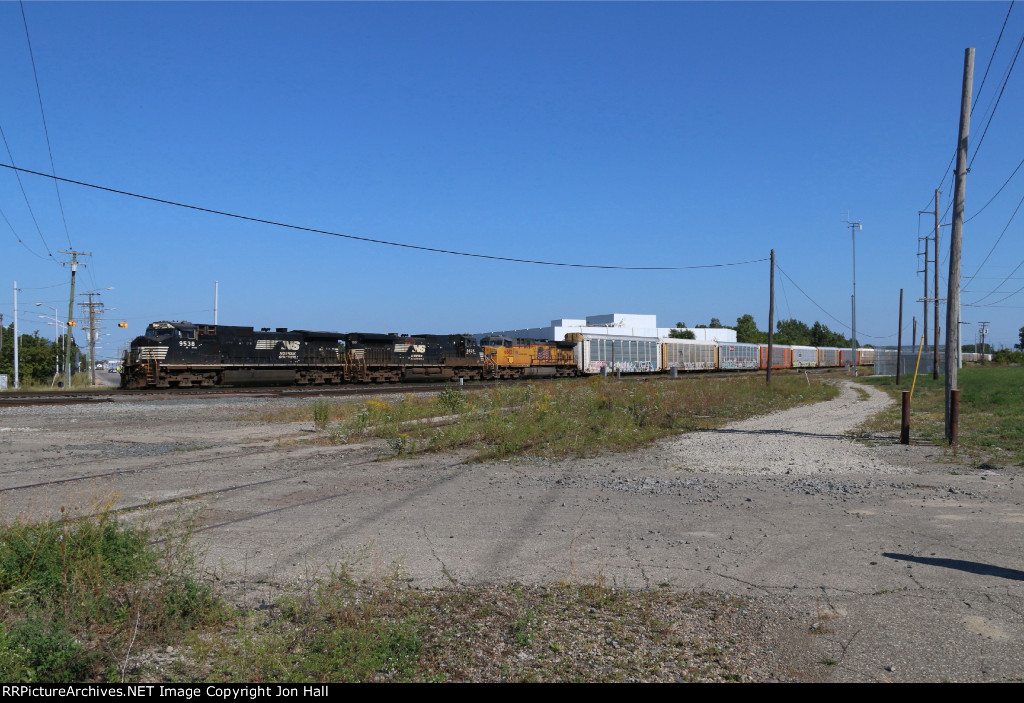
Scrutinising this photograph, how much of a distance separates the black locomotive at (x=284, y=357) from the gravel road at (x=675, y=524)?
19.0 meters

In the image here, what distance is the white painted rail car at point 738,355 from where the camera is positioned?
60.6 metres

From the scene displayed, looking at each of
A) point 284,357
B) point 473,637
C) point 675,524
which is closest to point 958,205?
point 675,524

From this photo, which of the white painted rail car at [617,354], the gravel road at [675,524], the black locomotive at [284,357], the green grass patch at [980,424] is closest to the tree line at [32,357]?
the black locomotive at [284,357]

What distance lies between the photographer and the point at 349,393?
29250 millimetres

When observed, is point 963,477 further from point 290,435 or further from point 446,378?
point 446,378

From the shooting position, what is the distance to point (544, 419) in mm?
16312

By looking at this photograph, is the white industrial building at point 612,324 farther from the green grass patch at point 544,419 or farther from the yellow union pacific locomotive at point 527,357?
the green grass patch at point 544,419

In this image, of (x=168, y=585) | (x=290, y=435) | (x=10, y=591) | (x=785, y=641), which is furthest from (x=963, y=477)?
(x=290, y=435)

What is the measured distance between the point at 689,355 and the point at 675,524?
50977mm

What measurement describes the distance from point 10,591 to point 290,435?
1165 centimetres

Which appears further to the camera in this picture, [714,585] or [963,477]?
[963,477]

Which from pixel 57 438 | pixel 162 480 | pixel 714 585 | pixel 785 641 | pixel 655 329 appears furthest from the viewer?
pixel 655 329

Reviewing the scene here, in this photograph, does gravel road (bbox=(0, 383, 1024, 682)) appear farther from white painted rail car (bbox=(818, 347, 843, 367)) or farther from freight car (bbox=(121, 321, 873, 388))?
white painted rail car (bbox=(818, 347, 843, 367))

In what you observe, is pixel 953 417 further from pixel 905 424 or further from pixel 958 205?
pixel 958 205
